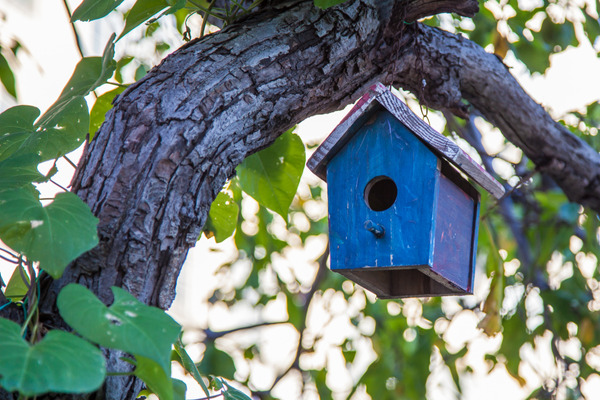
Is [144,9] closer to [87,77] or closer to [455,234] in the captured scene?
[87,77]

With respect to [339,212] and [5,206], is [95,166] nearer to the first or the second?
[5,206]

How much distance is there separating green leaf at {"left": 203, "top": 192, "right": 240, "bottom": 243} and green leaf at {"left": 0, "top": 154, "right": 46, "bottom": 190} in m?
0.61

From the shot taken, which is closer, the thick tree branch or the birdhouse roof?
the birdhouse roof

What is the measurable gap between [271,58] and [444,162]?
0.46 m

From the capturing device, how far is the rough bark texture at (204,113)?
1052mm

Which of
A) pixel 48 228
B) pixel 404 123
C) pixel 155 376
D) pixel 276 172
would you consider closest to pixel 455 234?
pixel 404 123

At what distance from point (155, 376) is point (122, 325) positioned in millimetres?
131

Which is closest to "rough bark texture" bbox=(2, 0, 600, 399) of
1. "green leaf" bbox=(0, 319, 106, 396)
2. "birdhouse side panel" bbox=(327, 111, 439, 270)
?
"birdhouse side panel" bbox=(327, 111, 439, 270)

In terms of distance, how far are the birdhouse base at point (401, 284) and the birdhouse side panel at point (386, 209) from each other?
3.4 inches

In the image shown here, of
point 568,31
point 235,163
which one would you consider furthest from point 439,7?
point 568,31

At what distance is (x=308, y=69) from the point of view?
130 cm

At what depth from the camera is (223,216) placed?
Result: 162 centimetres

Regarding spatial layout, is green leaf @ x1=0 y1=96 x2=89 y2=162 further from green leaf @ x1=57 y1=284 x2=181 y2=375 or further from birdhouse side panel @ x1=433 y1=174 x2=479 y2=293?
birdhouse side panel @ x1=433 y1=174 x2=479 y2=293

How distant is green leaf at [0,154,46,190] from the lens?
98 cm
